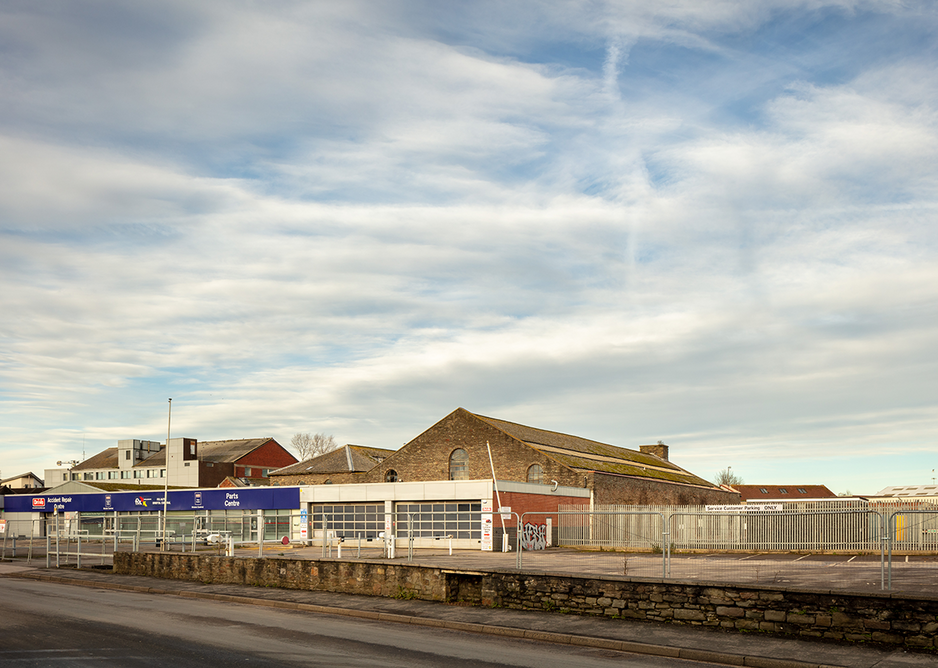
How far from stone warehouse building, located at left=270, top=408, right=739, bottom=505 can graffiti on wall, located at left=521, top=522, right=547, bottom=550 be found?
310 inches

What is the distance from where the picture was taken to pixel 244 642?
14.5 m

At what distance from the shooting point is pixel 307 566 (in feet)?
76.1

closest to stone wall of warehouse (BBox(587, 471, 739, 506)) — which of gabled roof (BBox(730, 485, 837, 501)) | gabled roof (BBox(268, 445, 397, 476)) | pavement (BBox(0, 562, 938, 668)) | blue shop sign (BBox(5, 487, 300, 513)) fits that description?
gabled roof (BBox(268, 445, 397, 476))

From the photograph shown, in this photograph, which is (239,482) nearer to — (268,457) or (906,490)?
(268,457)

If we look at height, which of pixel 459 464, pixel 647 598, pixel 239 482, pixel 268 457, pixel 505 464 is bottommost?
pixel 239 482

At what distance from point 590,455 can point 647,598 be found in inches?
2042

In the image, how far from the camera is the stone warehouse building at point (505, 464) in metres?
56.0

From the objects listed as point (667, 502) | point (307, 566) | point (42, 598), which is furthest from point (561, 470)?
point (42, 598)

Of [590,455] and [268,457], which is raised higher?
[590,455]

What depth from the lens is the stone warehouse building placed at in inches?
2205

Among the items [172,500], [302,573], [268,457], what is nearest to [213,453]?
[268,457]

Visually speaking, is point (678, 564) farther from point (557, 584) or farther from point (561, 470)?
point (561, 470)

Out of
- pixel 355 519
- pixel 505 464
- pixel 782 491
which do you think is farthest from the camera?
pixel 782 491

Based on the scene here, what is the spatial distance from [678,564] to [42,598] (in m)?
17.3
